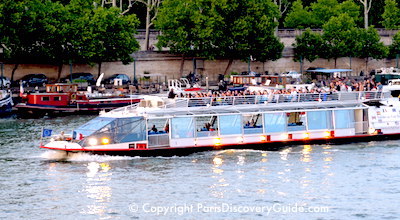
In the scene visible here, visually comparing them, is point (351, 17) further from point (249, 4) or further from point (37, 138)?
point (37, 138)

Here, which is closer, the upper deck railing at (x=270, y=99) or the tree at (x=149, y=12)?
the upper deck railing at (x=270, y=99)

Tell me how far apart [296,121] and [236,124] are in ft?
12.5

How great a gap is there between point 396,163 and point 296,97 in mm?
7598

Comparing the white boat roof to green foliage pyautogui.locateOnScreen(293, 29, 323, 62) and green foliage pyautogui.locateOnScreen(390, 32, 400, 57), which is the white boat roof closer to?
green foliage pyautogui.locateOnScreen(293, 29, 323, 62)

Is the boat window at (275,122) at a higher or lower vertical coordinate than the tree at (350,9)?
lower

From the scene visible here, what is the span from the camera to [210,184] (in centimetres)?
3981

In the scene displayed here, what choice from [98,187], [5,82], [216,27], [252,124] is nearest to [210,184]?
[98,187]

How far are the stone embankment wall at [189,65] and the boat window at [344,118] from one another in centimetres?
4080

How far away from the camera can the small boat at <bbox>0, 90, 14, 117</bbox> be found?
69.4 metres

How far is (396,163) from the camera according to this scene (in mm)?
44000

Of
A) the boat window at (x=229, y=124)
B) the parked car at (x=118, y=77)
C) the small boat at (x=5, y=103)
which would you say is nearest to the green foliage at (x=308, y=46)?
the parked car at (x=118, y=77)

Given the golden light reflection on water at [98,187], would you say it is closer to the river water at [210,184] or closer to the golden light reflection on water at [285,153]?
the river water at [210,184]

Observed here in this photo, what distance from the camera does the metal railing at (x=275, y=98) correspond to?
47438mm

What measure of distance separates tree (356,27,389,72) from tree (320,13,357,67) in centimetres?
78
